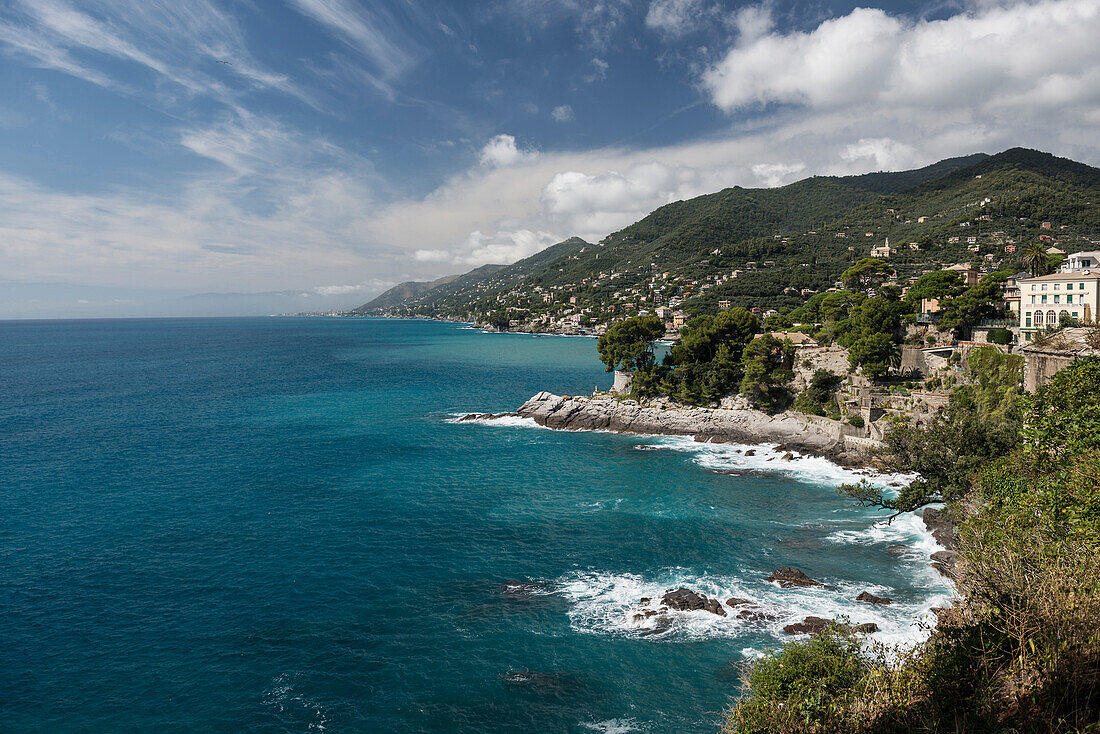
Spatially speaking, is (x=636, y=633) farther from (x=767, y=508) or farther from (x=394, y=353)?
(x=394, y=353)

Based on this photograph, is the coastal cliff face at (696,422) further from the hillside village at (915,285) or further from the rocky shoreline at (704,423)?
the hillside village at (915,285)

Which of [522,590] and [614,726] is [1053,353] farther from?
[614,726]


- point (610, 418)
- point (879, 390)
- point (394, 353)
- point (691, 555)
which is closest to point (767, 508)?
point (691, 555)

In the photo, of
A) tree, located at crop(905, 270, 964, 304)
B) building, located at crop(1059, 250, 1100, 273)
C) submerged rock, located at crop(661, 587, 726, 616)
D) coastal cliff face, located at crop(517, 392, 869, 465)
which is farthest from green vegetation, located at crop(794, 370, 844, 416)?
submerged rock, located at crop(661, 587, 726, 616)

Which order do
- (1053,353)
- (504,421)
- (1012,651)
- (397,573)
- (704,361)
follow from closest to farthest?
(1012,651)
(397,573)
(1053,353)
(504,421)
(704,361)

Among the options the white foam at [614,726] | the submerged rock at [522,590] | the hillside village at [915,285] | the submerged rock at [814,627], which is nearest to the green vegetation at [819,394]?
the hillside village at [915,285]

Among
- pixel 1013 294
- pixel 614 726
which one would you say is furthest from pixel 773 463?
pixel 1013 294
